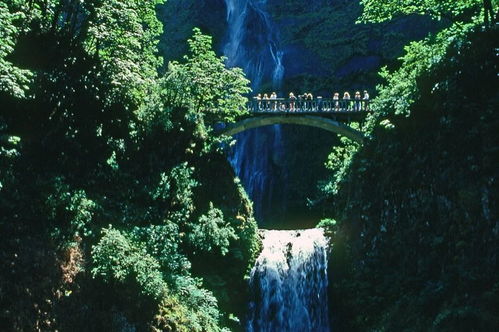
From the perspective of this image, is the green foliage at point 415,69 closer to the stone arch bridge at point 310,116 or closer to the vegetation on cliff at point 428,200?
the vegetation on cliff at point 428,200

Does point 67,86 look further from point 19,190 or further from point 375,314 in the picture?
point 375,314

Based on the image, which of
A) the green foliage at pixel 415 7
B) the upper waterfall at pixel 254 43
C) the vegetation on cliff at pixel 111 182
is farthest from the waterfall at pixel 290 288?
the upper waterfall at pixel 254 43

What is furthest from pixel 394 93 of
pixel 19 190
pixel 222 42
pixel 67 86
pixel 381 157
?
pixel 222 42

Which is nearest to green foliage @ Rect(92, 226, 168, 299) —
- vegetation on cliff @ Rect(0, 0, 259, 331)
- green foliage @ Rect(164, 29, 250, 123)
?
vegetation on cliff @ Rect(0, 0, 259, 331)

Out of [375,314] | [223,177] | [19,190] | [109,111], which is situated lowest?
[375,314]

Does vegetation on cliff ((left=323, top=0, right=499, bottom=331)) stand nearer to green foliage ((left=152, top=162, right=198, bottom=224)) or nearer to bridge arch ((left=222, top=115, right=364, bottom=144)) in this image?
bridge arch ((left=222, top=115, right=364, bottom=144))

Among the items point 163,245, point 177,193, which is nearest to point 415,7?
point 177,193

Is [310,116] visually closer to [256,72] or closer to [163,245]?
[163,245]
